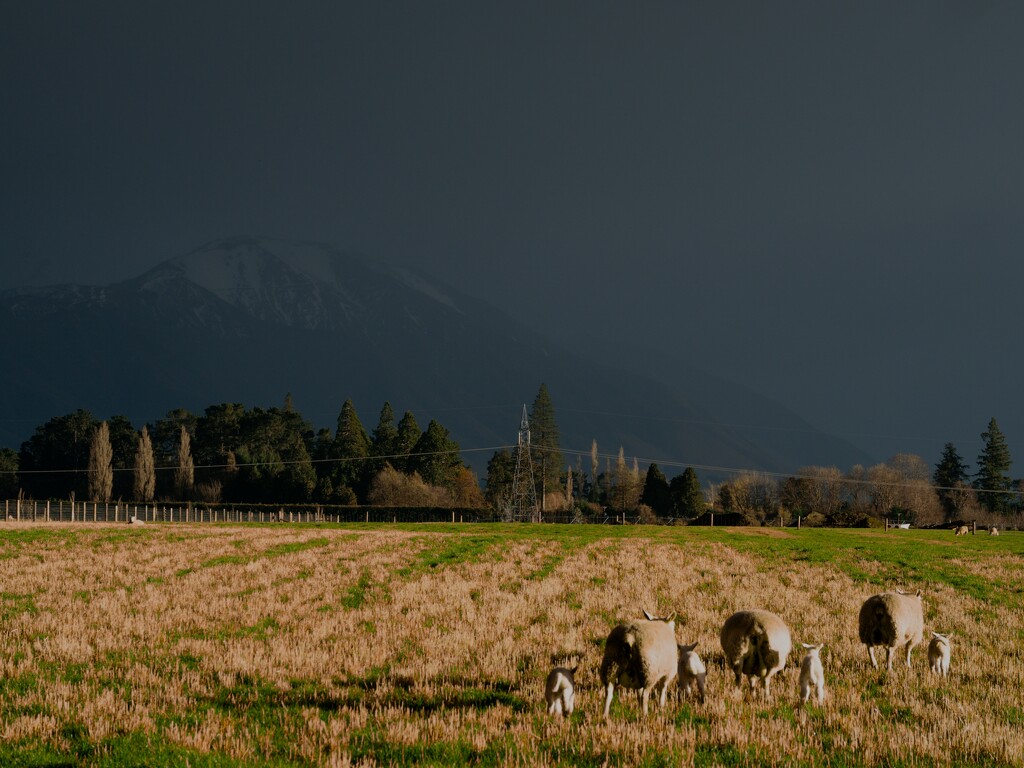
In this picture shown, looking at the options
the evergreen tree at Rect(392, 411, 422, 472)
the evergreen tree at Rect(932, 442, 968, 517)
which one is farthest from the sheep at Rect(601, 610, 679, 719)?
the evergreen tree at Rect(932, 442, 968, 517)

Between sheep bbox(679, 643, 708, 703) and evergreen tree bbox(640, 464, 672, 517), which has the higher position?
sheep bbox(679, 643, 708, 703)

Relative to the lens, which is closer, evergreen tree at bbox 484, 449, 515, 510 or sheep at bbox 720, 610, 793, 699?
sheep at bbox 720, 610, 793, 699

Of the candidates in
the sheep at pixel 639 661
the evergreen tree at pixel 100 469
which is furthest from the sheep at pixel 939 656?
the evergreen tree at pixel 100 469

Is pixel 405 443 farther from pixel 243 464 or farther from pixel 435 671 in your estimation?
pixel 435 671

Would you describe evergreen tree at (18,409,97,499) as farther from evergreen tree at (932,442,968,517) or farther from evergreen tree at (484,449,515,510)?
evergreen tree at (932,442,968,517)

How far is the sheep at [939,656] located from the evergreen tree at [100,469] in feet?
495

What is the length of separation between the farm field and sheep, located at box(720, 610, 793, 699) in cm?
50

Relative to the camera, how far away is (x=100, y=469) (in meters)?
141

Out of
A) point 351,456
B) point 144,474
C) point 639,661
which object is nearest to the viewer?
point 639,661

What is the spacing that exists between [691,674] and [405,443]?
466 ft

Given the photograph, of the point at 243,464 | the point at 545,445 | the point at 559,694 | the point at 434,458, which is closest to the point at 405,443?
the point at 434,458

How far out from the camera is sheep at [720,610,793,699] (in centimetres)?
1224

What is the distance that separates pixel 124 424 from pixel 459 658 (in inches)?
6872

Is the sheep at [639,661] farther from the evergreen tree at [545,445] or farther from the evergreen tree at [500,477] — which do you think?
the evergreen tree at [545,445]
